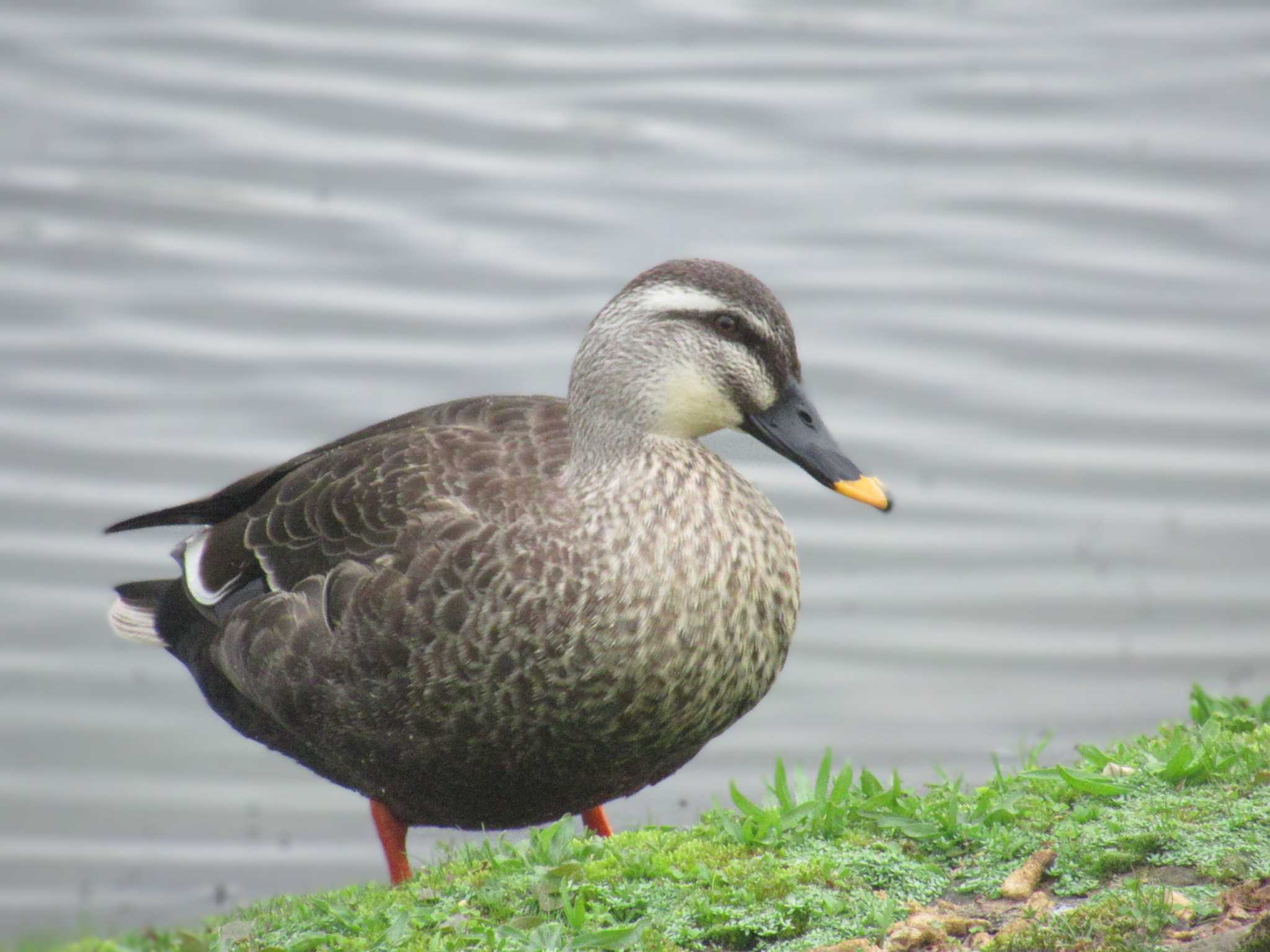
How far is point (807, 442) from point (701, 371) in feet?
1.08

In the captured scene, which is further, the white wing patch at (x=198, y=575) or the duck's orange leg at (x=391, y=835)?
the white wing patch at (x=198, y=575)

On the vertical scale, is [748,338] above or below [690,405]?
above

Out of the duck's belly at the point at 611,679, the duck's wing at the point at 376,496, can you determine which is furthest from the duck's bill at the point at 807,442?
the duck's wing at the point at 376,496

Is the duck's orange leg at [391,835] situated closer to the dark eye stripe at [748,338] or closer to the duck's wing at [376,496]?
the duck's wing at [376,496]

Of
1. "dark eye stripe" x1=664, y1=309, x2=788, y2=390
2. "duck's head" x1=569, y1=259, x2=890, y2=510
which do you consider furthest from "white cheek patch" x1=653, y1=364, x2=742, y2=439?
"dark eye stripe" x1=664, y1=309, x2=788, y2=390

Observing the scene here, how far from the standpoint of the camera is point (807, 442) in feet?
14.2

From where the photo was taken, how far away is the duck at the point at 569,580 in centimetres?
416

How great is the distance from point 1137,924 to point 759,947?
76 cm

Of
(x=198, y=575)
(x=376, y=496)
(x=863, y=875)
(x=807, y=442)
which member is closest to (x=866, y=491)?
(x=807, y=442)

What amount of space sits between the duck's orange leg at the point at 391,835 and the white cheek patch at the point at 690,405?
1453 millimetres

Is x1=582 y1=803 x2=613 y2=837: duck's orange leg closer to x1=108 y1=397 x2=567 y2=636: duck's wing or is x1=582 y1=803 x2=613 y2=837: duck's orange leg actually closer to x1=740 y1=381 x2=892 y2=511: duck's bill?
x1=108 y1=397 x2=567 y2=636: duck's wing

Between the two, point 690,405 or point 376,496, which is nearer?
point 690,405

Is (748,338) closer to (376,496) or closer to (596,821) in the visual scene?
(376,496)

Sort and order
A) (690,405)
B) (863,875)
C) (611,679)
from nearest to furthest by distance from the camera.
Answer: (863,875), (611,679), (690,405)
